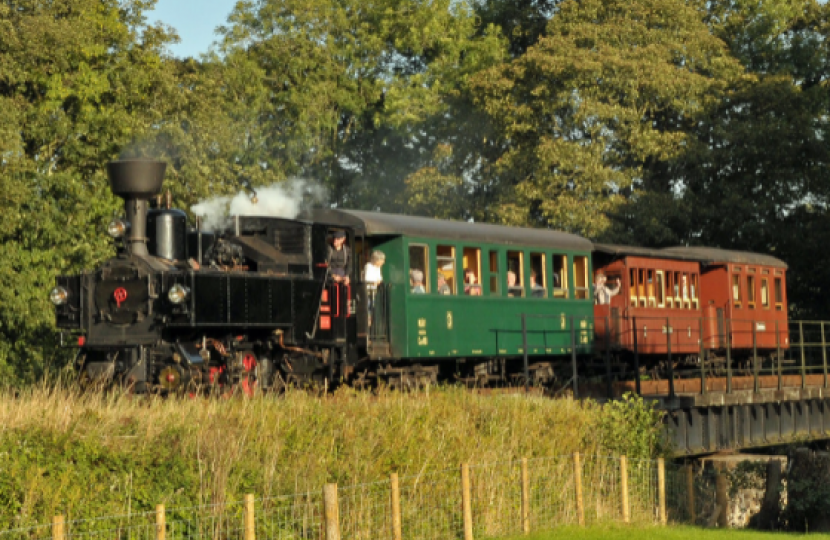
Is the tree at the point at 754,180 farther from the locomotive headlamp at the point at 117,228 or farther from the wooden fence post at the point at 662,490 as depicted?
the wooden fence post at the point at 662,490

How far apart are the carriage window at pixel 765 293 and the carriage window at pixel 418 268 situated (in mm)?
13556

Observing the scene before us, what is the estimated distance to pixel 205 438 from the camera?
12938mm

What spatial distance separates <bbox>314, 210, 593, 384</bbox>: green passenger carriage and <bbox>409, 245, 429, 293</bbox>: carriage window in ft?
0.06

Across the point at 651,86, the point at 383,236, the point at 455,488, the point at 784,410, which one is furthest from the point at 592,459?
the point at 651,86

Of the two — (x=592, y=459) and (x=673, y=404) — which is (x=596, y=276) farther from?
(x=592, y=459)

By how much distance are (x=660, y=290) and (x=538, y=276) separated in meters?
5.22

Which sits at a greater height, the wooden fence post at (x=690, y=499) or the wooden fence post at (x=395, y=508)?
the wooden fence post at (x=395, y=508)

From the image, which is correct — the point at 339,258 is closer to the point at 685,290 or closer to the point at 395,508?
the point at 395,508

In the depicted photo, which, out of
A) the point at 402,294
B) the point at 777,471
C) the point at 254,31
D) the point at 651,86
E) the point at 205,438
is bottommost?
the point at 777,471

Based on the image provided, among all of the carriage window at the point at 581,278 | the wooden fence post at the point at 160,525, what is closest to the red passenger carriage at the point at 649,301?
the carriage window at the point at 581,278

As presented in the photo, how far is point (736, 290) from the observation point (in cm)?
3152

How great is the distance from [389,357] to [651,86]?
19372 mm

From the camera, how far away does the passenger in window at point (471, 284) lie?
23453mm

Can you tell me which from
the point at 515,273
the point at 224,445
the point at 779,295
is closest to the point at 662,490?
the point at 224,445
